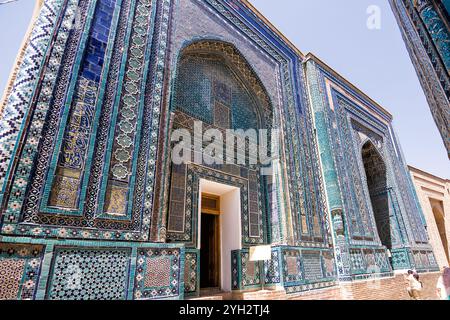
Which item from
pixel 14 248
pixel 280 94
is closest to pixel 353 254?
pixel 280 94

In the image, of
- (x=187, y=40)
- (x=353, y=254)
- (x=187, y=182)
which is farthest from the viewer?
(x=353, y=254)

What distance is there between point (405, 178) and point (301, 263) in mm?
7140

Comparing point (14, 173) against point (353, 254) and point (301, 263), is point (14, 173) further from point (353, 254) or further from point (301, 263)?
Answer: point (353, 254)

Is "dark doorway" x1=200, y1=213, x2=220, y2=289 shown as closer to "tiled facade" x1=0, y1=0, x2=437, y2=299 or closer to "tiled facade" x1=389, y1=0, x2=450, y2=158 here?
"tiled facade" x1=0, y1=0, x2=437, y2=299

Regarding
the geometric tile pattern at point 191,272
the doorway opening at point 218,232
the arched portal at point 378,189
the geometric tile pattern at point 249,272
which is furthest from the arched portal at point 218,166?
the arched portal at point 378,189

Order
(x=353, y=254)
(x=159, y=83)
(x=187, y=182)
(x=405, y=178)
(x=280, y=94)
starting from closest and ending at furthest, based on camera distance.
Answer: (x=159, y=83)
(x=187, y=182)
(x=353, y=254)
(x=280, y=94)
(x=405, y=178)

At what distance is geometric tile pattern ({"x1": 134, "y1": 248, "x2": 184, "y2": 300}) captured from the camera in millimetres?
2875

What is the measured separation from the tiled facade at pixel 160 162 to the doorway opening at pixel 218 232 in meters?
0.14

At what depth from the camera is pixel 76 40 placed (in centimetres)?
348

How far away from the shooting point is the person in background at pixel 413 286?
23.1 ft

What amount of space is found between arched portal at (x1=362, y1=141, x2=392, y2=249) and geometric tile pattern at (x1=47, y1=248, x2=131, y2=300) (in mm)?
8847

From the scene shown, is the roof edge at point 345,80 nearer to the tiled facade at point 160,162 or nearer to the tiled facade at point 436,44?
the tiled facade at point 160,162

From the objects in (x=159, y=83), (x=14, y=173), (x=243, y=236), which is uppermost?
(x=159, y=83)

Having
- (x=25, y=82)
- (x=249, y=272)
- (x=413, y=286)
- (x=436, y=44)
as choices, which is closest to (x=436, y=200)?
(x=413, y=286)
